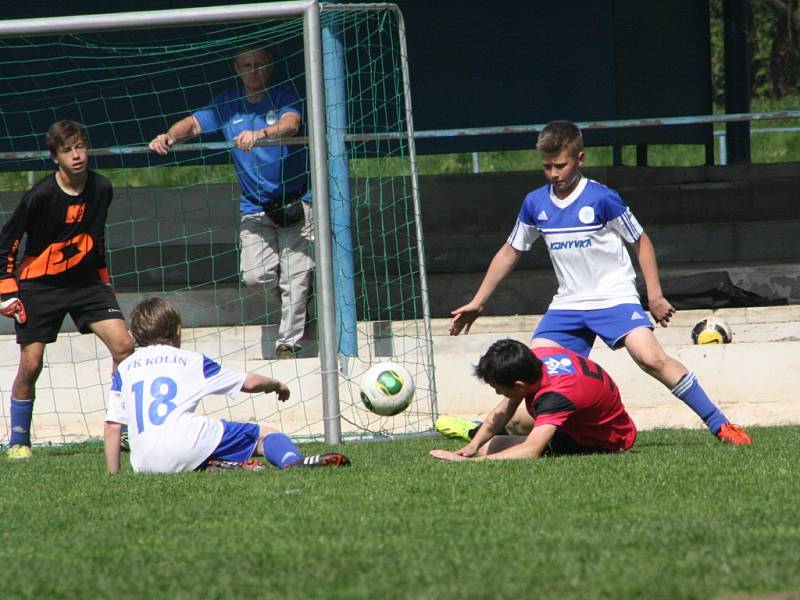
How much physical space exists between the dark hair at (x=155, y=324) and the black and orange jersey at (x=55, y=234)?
1675 millimetres

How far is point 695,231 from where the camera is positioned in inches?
509

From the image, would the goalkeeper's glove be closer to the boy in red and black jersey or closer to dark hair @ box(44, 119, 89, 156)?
dark hair @ box(44, 119, 89, 156)

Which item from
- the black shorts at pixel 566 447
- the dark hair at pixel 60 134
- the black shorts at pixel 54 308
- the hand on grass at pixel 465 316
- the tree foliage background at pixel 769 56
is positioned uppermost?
the tree foliage background at pixel 769 56

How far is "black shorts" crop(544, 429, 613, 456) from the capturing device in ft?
21.5

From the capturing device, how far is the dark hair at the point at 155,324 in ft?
19.8

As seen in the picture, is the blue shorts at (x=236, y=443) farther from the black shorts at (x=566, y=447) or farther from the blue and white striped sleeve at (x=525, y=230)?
the blue and white striped sleeve at (x=525, y=230)

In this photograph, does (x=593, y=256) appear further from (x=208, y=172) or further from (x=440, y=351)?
(x=208, y=172)

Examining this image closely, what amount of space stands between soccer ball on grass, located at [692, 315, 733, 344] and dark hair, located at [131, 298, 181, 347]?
4.80 metres

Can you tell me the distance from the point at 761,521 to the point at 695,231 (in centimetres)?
878

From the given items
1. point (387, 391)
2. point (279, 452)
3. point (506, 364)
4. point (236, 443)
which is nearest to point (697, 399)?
point (506, 364)

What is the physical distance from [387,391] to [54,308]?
1988 millimetres

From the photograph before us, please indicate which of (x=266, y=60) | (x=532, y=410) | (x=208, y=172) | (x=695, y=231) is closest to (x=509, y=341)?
(x=532, y=410)

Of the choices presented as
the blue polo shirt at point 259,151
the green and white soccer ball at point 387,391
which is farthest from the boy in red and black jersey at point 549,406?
the blue polo shirt at point 259,151

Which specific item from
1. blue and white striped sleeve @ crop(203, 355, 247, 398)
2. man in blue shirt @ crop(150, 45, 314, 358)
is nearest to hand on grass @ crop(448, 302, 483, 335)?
blue and white striped sleeve @ crop(203, 355, 247, 398)
